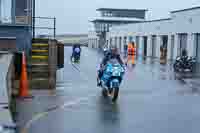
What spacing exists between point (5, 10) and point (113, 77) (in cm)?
558

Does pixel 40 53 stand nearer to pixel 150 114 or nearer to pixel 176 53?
pixel 150 114

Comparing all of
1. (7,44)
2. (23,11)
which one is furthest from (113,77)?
(23,11)

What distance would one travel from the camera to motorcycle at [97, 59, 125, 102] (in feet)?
42.6

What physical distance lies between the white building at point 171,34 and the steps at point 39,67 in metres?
15.5

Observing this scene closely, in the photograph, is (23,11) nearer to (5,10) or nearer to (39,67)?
(5,10)

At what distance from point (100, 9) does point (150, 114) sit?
330 ft

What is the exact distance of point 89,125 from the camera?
30.8ft

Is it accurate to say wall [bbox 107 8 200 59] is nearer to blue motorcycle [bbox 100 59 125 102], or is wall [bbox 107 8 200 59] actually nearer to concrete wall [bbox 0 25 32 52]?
concrete wall [bbox 0 25 32 52]

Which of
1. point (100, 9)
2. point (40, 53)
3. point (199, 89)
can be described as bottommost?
point (199, 89)

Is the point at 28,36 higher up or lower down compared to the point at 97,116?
higher up

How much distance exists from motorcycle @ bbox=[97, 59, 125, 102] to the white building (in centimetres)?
1899

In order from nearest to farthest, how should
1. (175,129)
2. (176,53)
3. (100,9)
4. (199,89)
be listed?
(175,129)
(199,89)
(176,53)
(100,9)

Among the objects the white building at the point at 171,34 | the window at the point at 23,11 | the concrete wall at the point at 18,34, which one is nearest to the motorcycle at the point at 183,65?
the white building at the point at 171,34

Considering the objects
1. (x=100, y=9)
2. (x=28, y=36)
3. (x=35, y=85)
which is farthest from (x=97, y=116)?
(x=100, y=9)
